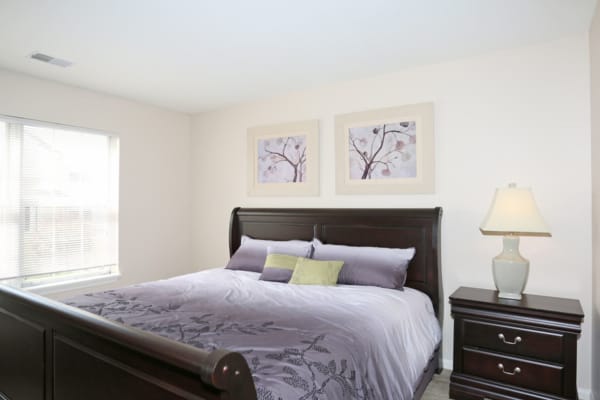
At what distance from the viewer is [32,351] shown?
6.16 feet

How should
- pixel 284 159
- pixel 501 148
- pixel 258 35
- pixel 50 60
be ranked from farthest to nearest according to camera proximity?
1. pixel 284 159
2. pixel 50 60
3. pixel 501 148
4. pixel 258 35

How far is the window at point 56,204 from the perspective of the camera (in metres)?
3.17

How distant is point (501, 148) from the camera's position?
2.79 m

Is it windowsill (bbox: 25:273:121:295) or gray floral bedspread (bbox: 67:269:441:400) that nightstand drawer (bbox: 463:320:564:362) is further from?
windowsill (bbox: 25:273:121:295)

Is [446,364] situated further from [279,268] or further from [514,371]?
[279,268]

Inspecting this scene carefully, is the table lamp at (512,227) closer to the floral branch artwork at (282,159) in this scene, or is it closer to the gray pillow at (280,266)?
the gray pillow at (280,266)

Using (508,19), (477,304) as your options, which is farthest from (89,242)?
(508,19)

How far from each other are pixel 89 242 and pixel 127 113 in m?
1.42

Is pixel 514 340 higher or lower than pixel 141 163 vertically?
lower

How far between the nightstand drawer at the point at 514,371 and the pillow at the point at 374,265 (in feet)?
2.19

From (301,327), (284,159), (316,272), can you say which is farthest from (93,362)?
(284,159)

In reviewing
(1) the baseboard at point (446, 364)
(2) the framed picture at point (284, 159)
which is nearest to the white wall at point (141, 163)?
(2) the framed picture at point (284, 159)

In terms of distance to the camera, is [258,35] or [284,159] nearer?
[258,35]

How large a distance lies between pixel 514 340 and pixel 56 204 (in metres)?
3.92
